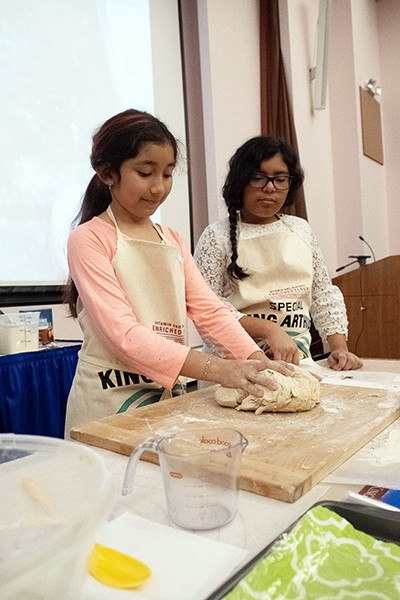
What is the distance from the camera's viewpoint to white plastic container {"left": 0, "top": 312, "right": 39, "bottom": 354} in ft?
6.64

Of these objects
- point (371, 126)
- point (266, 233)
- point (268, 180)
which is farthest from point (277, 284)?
point (371, 126)

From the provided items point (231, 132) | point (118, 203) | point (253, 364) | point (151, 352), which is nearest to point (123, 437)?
point (151, 352)

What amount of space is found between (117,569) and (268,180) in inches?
56.8

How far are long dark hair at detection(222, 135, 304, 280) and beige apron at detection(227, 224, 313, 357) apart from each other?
0.04 m

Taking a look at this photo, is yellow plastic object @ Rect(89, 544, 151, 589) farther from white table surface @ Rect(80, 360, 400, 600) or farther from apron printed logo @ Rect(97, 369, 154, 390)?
apron printed logo @ Rect(97, 369, 154, 390)

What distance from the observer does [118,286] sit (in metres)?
1.27

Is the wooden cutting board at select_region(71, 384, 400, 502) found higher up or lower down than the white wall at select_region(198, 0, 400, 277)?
lower down

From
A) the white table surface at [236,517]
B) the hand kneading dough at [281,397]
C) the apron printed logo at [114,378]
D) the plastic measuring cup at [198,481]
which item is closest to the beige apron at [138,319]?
the apron printed logo at [114,378]

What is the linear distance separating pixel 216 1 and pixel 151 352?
9.78ft

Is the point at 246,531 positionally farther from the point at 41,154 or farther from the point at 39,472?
the point at 41,154

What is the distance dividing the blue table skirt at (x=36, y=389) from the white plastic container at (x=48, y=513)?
1414mm

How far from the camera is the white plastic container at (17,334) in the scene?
203 centimetres

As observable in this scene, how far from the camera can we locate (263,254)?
1.83 m

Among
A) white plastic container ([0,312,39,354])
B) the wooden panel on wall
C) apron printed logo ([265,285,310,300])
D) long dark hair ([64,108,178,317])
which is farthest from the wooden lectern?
long dark hair ([64,108,178,317])
